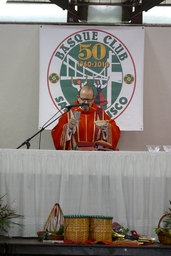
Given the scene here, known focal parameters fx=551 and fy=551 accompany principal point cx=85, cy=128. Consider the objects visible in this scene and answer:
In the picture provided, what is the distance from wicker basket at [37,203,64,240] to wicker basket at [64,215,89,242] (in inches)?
5.6

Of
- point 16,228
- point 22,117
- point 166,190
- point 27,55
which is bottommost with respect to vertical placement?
point 16,228

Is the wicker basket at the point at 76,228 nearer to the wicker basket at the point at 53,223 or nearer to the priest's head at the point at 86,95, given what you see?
the wicker basket at the point at 53,223

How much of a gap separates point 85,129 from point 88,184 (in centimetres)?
168

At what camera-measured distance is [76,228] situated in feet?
16.6

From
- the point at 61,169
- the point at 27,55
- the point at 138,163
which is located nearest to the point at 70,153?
the point at 61,169

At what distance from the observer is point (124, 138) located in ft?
25.3

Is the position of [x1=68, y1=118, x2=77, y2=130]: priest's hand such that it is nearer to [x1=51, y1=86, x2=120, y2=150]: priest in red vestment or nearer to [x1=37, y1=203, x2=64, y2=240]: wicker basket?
[x1=51, y1=86, x2=120, y2=150]: priest in red vestment

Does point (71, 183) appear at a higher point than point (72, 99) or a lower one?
lower

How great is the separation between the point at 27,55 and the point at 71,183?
289 centimetres

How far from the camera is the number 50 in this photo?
759 centimetres

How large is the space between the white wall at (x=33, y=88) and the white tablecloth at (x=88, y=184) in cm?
224

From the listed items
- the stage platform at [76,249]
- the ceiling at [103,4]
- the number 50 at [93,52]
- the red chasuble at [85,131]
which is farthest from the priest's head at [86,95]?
the stage platform at [76,249]

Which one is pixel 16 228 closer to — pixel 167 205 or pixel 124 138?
pixel 167 205

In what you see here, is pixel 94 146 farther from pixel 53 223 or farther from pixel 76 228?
pixel 76 228
